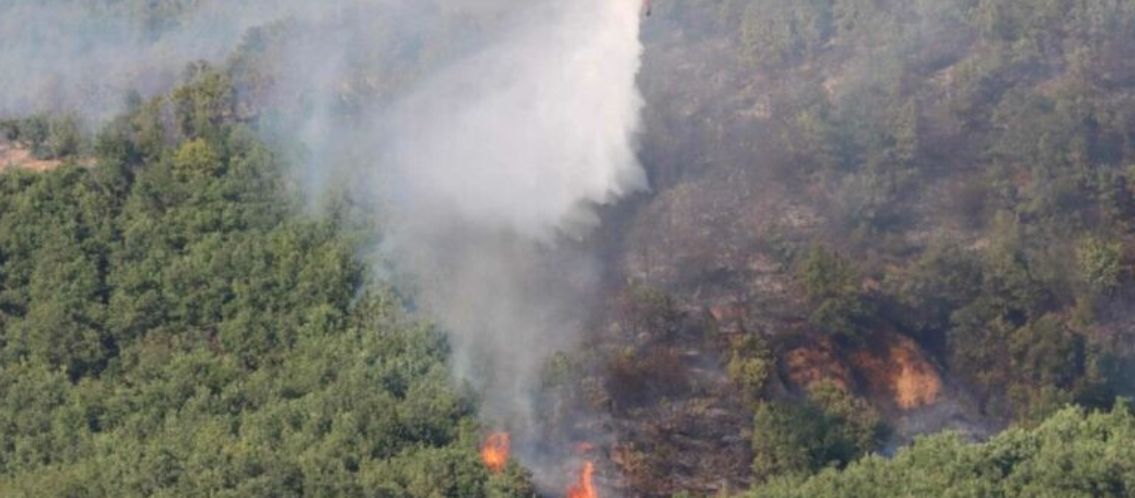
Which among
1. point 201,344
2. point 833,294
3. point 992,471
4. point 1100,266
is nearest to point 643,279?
point 833,294

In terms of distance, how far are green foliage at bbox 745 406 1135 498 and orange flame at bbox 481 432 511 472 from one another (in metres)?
5.92

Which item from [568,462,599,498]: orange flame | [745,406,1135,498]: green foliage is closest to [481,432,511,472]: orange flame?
[568,462,599,498]: orange flame

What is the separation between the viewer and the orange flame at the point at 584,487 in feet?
217

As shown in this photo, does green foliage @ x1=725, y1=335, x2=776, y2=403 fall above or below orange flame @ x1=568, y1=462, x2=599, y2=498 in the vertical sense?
above

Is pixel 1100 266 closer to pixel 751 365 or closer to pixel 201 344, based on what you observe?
pixel 751 365

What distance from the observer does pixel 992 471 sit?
207ft

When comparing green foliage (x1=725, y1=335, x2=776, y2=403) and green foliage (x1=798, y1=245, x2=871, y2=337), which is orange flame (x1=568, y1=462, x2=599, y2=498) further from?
green foliage (x1=798, y1=245, x2=871, y2=337)

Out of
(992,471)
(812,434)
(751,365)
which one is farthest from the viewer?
(751,365)

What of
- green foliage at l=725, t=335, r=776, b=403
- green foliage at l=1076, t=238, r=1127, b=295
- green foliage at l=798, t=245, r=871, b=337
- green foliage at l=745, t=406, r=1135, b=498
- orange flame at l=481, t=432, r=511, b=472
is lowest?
green foliage at l=745, t=406, r=1135, b=498

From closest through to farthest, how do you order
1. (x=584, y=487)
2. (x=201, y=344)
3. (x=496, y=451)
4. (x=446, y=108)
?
(x=584, y=487), (x=496, y=451), (x=201, y=344), (x=446, y=108)

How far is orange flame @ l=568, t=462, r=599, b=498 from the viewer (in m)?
66.1

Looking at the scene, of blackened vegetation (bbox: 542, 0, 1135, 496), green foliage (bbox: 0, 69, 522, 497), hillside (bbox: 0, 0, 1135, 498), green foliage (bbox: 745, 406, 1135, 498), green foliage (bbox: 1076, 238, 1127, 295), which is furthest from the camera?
green foliage (bbox: 1076, 238, 1127, 295)

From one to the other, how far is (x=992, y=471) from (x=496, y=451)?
11.2 metres

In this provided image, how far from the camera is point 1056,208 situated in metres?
75.9
